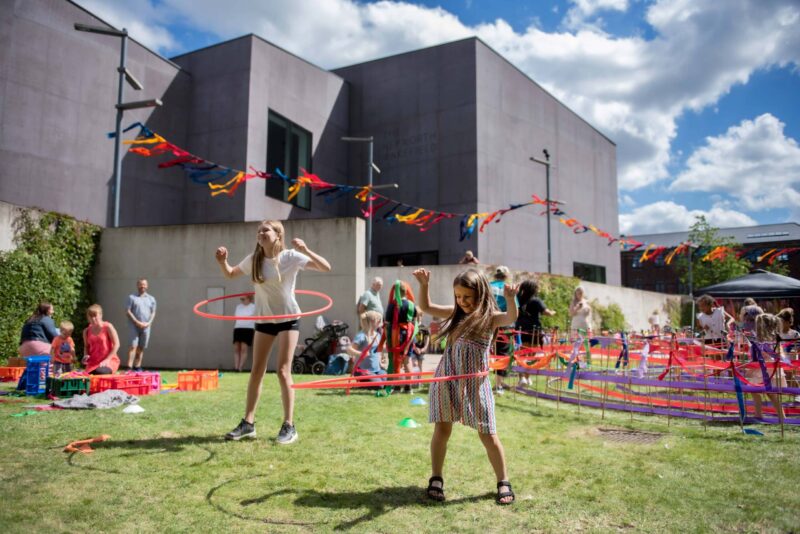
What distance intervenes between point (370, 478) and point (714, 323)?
8.73 metres

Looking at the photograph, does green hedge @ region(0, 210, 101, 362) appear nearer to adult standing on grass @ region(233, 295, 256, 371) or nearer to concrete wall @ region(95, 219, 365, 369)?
concrete wall @ region(95, 219, 365, 369)

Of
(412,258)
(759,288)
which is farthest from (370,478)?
(412,258)

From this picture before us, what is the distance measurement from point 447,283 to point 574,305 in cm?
562

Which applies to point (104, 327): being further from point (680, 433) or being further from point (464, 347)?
point (680, 433)

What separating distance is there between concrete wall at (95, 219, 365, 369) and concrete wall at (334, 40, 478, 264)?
1015 cm

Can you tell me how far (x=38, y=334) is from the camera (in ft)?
28.0

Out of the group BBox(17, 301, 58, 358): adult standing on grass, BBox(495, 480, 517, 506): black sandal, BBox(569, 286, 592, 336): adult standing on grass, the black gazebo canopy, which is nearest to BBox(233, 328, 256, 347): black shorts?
BBox(17, 301, 58, 358): adult standing on grass

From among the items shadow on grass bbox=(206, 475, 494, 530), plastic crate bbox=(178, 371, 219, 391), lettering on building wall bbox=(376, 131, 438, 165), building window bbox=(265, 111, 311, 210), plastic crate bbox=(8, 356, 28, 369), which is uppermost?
lettering on building wall bbox=(376, 131, 438, 165)

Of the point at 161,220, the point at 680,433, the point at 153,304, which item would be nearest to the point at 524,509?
the point at 680,433

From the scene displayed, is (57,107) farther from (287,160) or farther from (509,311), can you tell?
(509,311)

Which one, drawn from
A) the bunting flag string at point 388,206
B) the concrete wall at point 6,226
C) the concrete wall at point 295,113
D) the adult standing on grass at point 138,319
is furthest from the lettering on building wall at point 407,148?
the concrete wall at point 6,226

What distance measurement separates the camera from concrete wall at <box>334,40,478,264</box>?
21.9 metres

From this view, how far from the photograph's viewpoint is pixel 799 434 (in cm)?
546

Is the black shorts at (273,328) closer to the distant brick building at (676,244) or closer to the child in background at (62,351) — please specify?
the child in background at (62,351)
